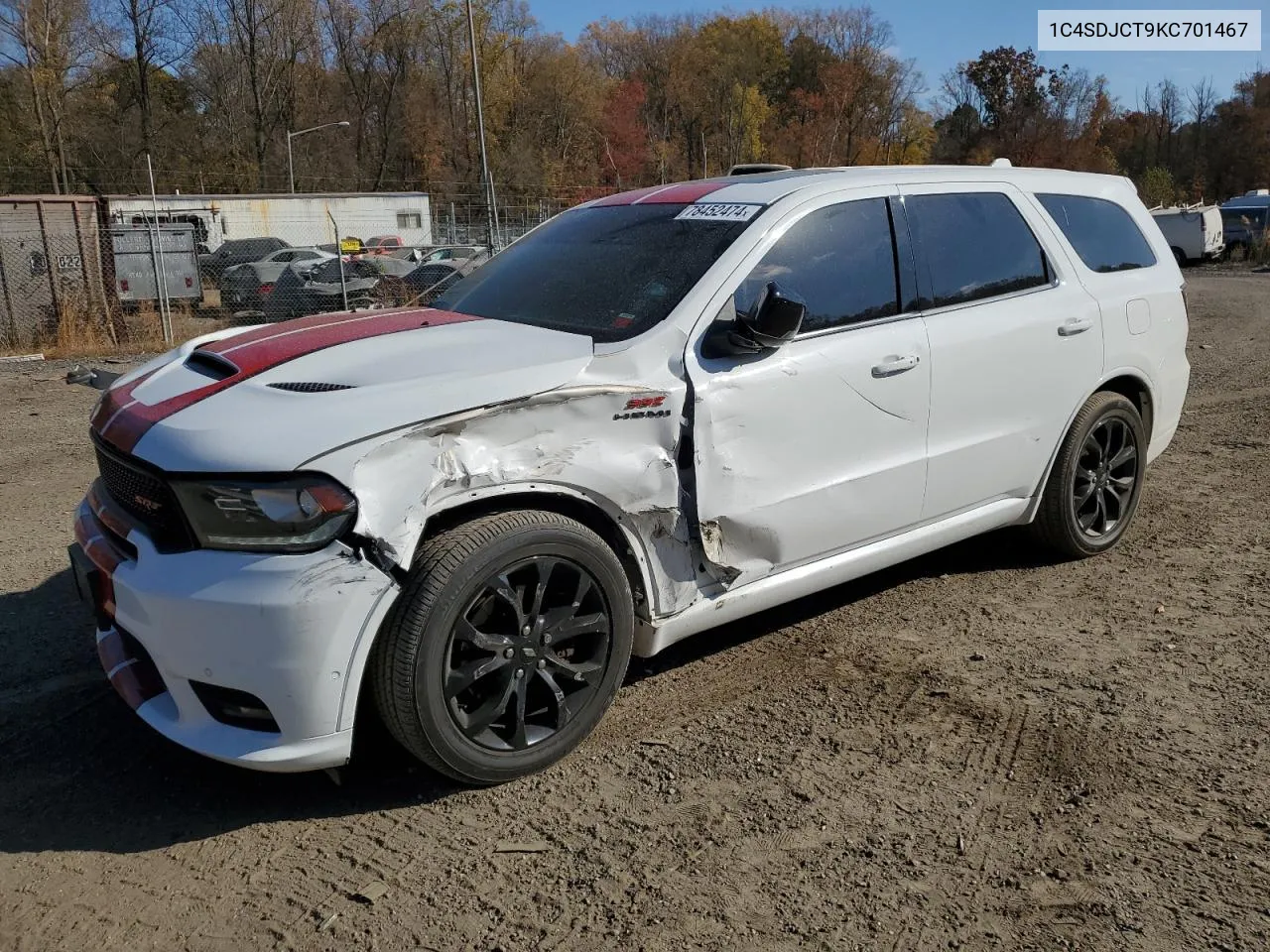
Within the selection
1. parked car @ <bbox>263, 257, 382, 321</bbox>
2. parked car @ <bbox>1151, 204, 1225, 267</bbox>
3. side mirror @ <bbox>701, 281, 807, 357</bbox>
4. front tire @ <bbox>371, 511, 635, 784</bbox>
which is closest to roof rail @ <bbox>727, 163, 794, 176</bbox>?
side mirror @ <bbox>701, 281, 807, 357</bbox>

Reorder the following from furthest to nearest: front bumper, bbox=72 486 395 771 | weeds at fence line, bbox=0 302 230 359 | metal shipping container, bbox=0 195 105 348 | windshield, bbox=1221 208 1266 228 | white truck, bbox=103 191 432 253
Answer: windshield, bbox=1221 208 1266 228, white truck, bbox=103 191 432 253, metal shipping container, bbox=0 195 105 348, weeds at fence line, bbox=0 302 230 359, front bumper, bbox=72 486 395 771

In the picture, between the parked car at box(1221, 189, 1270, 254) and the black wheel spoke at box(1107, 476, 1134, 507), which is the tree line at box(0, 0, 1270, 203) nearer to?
the parked car at box(1221, 189, 1270, 254)

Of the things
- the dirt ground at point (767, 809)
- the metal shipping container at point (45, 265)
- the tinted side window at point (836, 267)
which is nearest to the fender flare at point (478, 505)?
the dirt ground at point (767, 809)

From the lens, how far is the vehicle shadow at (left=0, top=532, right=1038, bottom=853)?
301 cm

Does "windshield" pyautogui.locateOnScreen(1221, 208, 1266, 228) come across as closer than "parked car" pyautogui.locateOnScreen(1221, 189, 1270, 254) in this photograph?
No

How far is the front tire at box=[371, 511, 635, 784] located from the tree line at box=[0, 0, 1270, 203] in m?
42.3

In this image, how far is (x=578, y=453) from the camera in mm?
3148

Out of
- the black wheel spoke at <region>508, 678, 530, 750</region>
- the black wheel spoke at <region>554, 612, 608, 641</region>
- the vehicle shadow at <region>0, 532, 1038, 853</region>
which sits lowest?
the vehicle shadow at <region>0, 532, 1038, 853</region>

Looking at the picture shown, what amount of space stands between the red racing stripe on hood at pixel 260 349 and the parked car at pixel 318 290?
1357 centimetres

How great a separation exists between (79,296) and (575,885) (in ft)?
49.4

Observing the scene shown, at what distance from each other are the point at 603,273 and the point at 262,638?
1.86 meters

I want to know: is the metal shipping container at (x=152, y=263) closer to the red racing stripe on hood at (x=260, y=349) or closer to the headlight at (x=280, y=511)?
the red racing stripe on hood at (x=260, y=349)

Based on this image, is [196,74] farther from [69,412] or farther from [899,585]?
[899,585]

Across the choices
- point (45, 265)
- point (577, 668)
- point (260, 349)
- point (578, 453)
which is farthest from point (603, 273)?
point (45, 265)
